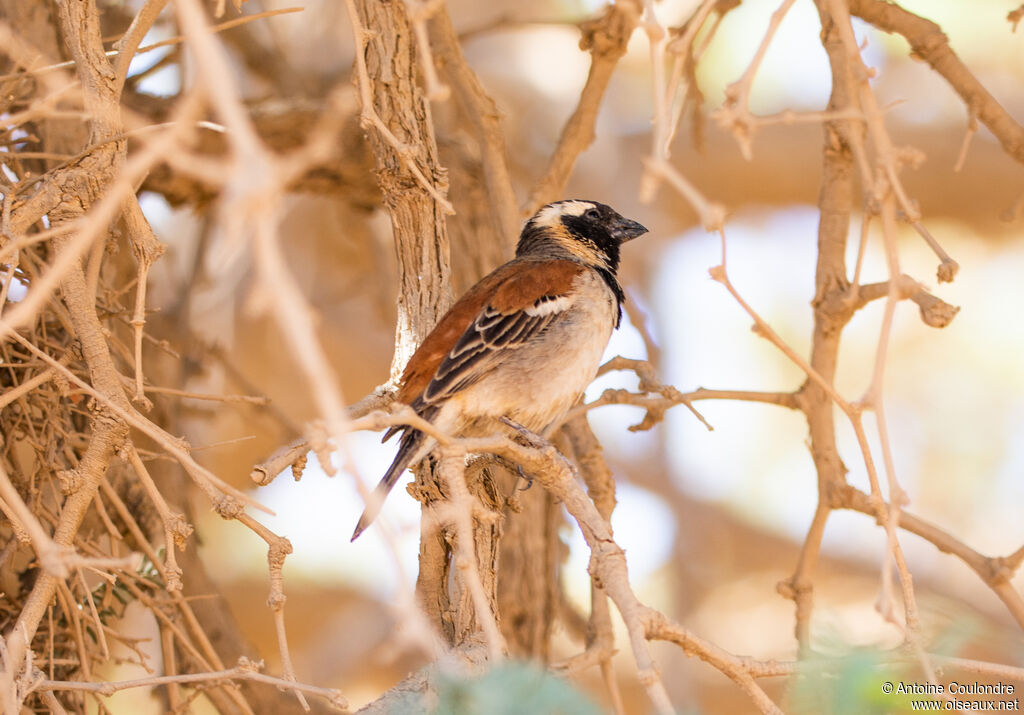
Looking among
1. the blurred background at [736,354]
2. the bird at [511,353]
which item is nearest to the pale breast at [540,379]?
the bird at [511,353]

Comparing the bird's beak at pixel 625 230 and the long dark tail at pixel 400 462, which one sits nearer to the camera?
the long dark tail at pixel 400 462

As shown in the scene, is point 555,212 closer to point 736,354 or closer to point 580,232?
point 580,232

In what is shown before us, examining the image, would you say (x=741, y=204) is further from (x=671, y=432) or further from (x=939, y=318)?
(x=939, y=318)

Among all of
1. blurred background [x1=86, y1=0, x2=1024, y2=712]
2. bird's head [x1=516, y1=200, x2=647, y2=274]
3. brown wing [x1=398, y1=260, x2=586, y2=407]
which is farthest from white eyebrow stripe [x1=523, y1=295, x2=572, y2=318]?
blurred background [x1=86, y1=0, x2=1024, y2=712]

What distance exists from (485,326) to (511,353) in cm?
15

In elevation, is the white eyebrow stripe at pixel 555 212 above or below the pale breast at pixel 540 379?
above

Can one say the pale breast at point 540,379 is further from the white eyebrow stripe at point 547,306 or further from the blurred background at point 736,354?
the blurred background at point 736,354

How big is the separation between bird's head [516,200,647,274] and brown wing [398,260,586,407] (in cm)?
48

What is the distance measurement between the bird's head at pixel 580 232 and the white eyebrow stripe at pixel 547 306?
554mm

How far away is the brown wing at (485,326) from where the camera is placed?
3.50 metres

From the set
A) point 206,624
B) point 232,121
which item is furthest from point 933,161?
point 232,121

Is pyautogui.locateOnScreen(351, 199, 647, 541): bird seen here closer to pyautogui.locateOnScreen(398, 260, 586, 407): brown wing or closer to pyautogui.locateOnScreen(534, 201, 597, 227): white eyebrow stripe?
pyautogui.locateOnScreen(398, 260, 586, 407): brown wing

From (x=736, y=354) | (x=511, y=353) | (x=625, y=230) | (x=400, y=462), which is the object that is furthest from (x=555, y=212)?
(x=736, y=354)

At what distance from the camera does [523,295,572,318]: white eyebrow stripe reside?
3.80 meters
